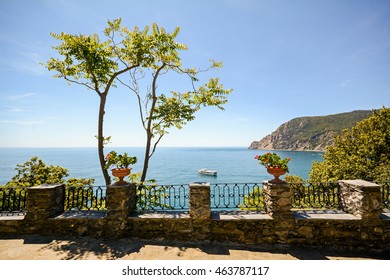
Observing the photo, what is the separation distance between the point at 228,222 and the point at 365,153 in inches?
877

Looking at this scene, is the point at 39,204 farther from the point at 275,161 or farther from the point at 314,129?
the point at 314,129

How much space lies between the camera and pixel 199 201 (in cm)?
527

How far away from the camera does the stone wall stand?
4930 millimetres

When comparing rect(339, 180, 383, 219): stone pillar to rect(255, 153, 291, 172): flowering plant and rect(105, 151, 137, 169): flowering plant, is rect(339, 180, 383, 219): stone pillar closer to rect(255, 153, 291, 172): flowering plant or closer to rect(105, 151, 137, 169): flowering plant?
rect(255, 153, 291, 172): flowering plant

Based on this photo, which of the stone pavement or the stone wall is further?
the stone wall

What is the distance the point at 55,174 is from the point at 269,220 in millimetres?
20395

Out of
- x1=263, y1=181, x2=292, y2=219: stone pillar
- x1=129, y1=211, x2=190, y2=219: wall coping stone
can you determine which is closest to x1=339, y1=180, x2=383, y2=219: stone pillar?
x1=263, y1=181, x2=292, y2=219: stone pillar

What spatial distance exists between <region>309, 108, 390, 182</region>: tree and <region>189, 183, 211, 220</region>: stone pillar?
760 inches

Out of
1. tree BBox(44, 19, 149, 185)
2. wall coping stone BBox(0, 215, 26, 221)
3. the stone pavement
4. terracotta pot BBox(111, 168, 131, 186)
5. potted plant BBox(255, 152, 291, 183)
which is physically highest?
tree BBox(44, 19, 149, 185)

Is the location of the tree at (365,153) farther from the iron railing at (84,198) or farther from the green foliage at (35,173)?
the green foliage at (35,173)

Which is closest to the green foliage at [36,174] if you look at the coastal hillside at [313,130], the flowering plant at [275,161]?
the flowering plant at [275,161]

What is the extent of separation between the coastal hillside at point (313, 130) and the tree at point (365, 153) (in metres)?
80.2

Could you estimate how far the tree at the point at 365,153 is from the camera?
18.0 m
